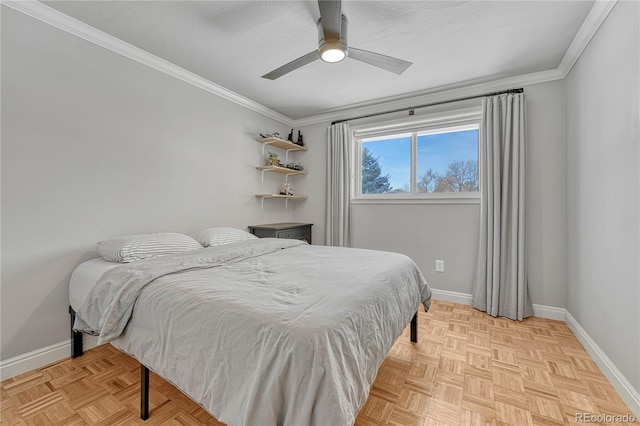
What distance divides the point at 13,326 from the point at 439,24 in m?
3.55

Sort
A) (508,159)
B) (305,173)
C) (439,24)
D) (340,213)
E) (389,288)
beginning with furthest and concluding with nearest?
(305,173), (340,213), (508,159), (439,24), (389,288)

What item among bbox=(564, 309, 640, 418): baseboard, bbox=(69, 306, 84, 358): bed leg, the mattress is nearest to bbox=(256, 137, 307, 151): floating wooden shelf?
the mattress

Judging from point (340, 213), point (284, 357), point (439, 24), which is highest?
point (439, 24)

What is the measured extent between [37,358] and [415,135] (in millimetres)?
3985

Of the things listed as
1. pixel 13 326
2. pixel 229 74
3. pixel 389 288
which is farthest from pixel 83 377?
pixel 229 74

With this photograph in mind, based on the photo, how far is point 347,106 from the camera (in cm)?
358

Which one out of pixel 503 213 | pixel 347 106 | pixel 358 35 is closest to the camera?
pixel 358 35

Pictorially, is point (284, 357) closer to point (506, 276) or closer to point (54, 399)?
point (54, 399)

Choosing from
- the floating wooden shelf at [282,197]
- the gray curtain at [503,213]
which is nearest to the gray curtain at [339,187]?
the floating wooden shelf at [282,197]

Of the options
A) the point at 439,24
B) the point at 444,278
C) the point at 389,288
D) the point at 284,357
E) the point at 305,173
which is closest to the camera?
the point at 284,357

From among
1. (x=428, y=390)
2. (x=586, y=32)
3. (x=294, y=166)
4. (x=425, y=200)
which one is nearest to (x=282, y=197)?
(x=294, y=166)

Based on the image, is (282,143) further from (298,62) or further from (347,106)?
(298,62)

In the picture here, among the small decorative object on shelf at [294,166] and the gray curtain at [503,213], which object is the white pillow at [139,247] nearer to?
the small decorative object on shelf at [294,166]

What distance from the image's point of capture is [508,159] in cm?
267
